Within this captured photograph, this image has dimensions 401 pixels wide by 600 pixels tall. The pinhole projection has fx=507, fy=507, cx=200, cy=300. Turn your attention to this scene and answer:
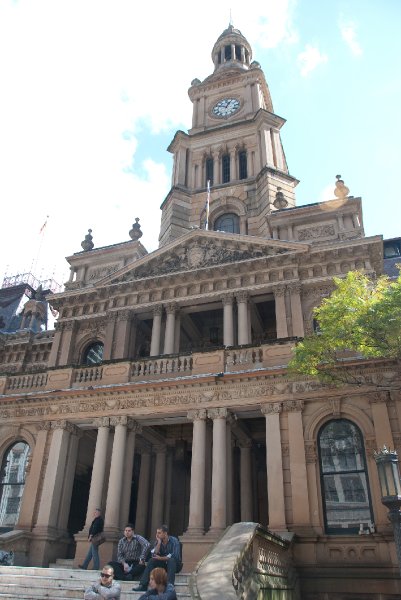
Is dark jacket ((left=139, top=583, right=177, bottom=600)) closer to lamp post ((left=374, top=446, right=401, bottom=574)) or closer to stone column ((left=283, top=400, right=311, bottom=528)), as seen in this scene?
lamp post ((left=374, top=446, right=401, bottom=574))

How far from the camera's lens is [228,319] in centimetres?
2366

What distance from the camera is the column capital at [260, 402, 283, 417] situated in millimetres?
18186

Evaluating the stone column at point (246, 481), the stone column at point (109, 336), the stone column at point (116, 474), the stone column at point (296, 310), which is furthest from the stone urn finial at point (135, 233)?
the stone column at point (246, 481)

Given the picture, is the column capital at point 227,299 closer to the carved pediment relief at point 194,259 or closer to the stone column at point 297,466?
the carved pediment relief at point 194,259

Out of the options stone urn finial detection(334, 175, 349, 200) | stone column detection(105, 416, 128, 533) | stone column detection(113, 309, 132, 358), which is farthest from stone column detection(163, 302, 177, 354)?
stone urn finial detection(334, 175, 349, 200)

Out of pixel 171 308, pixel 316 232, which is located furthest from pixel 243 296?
pixel 316 232

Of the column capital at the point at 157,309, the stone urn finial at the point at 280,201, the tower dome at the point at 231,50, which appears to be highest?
the tower dome at the point at 231,50

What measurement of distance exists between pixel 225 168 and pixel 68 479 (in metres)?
25.5

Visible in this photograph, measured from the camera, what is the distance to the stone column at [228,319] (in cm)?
2312

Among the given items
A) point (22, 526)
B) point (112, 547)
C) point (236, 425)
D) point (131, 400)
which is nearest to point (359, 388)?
point (236, 425)

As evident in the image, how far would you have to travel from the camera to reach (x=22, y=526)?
61.8ft

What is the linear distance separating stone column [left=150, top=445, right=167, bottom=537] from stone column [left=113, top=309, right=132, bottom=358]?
4807 mm

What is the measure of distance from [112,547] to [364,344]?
35.7ft

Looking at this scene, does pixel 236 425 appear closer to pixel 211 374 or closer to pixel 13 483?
pixel 211 374
